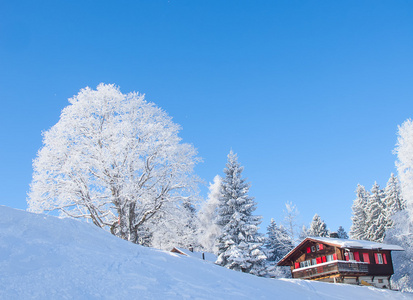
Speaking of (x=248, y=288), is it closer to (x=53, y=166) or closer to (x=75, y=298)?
(x=75, y=298)

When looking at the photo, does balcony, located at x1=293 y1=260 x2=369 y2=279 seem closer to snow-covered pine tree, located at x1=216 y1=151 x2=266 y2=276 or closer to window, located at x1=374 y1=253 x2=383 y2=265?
window, located at x1=374 y1=253 x2=383 y2=265

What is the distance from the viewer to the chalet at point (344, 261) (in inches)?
1320

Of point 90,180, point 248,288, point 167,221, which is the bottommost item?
point 248,288

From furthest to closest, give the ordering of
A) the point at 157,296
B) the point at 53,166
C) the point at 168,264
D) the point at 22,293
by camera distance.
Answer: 1. the point at 53,166
2. the point at 168,264
3. the point at 157,296
4. the point at 22,293

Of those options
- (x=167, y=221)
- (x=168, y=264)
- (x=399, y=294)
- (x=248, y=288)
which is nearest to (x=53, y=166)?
(x=167, y=221)

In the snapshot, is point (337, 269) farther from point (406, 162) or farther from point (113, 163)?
point (113, 163)

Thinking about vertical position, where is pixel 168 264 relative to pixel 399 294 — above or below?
above

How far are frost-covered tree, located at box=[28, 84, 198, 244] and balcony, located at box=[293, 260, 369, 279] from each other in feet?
58.9

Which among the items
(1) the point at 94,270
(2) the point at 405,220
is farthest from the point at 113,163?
(2) the point at 405,220

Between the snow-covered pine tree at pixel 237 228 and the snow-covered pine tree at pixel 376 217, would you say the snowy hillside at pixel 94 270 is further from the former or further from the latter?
the snow-covered pine tree at pixel 376 217

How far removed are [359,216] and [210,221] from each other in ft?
102

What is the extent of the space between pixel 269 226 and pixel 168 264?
124ft

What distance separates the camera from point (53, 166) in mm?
22625

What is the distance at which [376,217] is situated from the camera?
176 feet
